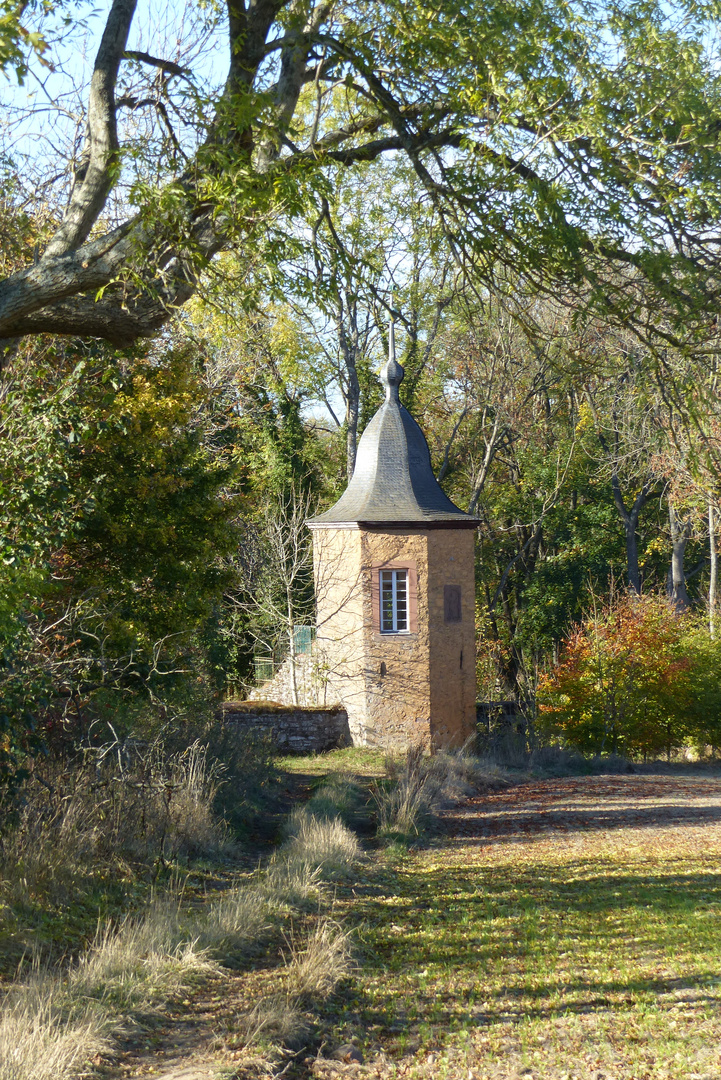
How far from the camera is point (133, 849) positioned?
7492 mm

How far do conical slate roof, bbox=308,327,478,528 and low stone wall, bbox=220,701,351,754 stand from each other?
4062 mm

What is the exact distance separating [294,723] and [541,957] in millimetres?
11670

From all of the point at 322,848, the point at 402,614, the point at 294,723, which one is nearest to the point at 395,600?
the point at 402,614

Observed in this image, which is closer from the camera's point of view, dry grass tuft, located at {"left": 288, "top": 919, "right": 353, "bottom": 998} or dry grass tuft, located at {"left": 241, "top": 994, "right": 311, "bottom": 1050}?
dry grass tuft, located at {"left": 241, "top": 994, "right": 311, "bottom": 1050}

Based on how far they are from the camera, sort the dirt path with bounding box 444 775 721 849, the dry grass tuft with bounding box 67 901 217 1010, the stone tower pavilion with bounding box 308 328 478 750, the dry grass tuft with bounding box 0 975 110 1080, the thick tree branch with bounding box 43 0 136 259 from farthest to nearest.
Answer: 1. the stone tower pavilion with bounding box 308 328 478 750
2. the dirt path with bounding box 444 775 721 849
3. the thick tree branch with bounding box 43 0 136 259
4. the dry grass tuft with bounding box 67 901 217 1010
5. the dry grass tuft with bounding box 0 975 110 1080

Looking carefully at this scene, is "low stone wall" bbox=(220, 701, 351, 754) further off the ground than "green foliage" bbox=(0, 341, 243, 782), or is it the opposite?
"green foliage" bbox=(0, 341, 243, 782)

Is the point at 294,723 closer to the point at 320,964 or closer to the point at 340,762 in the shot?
the point at 340,762

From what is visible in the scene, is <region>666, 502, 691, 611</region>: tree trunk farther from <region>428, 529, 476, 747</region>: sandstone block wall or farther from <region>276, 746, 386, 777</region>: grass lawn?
<region>276, 746, 386, 777</region>: grass lawn

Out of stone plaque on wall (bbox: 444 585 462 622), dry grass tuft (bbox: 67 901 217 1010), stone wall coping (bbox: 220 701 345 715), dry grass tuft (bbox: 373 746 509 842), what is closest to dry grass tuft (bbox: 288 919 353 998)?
dry grass tuft (bbox: 67 901 217 1010)

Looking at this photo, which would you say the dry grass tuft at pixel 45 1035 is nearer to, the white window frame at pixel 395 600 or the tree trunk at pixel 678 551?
the white window frame at pixel 395 600

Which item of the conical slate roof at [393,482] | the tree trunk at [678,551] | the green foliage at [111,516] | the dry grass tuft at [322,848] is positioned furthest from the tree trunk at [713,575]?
the green foliage at [111,516]

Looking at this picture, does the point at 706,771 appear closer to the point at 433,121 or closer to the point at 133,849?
the point at 133,849

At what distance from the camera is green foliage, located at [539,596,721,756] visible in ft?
64.0

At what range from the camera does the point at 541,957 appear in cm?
643
